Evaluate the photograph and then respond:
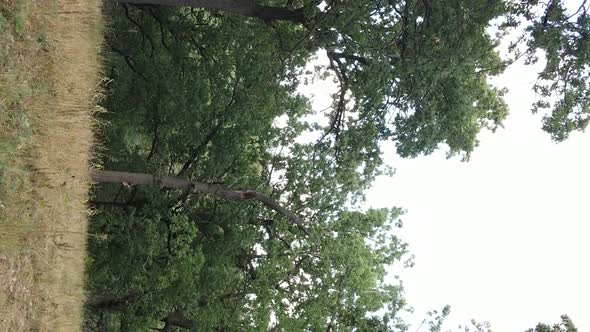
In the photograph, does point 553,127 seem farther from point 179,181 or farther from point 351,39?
point 179,181

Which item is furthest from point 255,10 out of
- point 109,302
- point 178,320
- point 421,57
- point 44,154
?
point 109,302

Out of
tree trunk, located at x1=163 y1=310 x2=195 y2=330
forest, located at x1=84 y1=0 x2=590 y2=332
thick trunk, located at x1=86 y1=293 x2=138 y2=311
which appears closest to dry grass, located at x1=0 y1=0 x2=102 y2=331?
forest, located at x1=84 y1=0 x2=590 y2=332

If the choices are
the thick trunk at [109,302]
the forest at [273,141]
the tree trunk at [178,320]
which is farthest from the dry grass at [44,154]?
the thick trunk at [109,302]

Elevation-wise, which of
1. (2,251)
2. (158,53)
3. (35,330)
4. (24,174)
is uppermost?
(158,53)

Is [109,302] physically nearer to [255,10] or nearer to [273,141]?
[273,141]

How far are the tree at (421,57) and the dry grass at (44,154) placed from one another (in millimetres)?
5807

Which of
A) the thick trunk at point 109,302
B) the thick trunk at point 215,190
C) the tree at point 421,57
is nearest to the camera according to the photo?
the tree at point 421,57

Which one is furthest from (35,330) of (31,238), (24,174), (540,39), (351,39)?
(540,39)

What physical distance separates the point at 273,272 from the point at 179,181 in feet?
14.5

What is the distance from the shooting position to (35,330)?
9.78 m

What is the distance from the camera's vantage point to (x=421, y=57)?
15688 mm

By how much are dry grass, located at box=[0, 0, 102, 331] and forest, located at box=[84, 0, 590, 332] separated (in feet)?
12.1

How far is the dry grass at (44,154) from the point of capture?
27.7 feet

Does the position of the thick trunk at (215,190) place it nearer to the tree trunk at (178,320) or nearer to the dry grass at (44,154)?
the tree trunk at (178,320)
